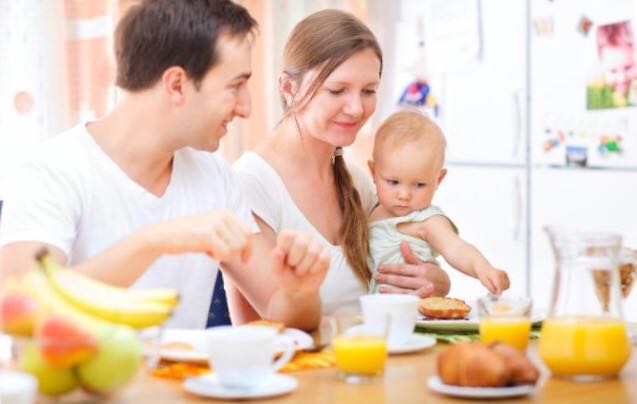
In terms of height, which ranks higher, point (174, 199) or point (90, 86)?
point (90, 86)

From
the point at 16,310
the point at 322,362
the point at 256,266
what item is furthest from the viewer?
the point at 256,266

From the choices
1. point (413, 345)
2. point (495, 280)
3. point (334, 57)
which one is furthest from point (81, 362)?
point (334, 57)

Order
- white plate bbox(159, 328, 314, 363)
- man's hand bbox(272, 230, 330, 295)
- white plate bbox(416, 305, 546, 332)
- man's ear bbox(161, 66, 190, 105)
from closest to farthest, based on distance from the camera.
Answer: white plate bbox(159, 328, 314, 363), man's hand bbox(272, 230, 330, 295), white plate bbox(416, 305, 546, 332), man's ear bbox(161, 66, 190, 105)

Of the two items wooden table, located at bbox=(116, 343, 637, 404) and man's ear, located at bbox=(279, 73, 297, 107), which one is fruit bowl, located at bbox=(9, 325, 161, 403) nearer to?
wooden table, located at bbox=(116, 343, 637, 404)

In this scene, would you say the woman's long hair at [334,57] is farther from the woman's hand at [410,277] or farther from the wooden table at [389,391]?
the wooden table at [389,391]

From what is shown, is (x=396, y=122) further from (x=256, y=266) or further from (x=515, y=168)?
(x=515, y=168)

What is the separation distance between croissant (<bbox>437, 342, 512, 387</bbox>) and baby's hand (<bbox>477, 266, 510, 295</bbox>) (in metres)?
0.63

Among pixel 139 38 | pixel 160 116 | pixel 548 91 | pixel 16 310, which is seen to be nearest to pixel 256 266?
pixel 160 116

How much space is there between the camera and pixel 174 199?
6.50 ft

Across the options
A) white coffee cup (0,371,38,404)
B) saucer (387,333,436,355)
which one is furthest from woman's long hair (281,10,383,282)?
white coffee cup (0,371,38,404)

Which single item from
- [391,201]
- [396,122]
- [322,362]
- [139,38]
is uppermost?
[139,38]

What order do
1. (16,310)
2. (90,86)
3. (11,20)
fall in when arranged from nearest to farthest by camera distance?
(16,310)
(11,20)
(90,86)

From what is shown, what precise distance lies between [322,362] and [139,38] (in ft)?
2.38

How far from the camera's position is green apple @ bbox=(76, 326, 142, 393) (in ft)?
3.79
